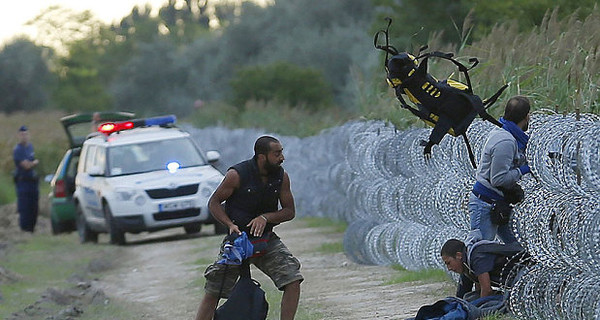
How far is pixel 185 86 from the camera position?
240 feet

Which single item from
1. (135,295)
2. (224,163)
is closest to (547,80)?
(135,295)

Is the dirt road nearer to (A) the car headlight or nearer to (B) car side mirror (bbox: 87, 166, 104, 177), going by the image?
(A) the car headlight

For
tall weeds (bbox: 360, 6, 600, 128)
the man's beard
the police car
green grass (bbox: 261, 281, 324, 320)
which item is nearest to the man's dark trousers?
the police car

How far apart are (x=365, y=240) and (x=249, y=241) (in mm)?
5526

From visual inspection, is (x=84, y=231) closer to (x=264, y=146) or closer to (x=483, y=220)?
(x=483, y=220)

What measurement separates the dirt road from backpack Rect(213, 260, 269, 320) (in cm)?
166

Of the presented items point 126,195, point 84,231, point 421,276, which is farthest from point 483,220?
point 84,231

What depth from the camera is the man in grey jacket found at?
30.1 feet

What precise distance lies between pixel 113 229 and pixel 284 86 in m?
27.1

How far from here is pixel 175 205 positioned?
19625 mm

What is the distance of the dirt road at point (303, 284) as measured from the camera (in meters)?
11.2

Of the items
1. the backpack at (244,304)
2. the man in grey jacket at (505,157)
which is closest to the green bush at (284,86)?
the man in grey jacket at (505,157)

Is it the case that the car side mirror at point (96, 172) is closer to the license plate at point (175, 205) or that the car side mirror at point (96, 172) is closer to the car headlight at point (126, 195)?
the car headlight at point (126, 195)

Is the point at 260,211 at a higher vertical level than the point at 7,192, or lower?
higher
